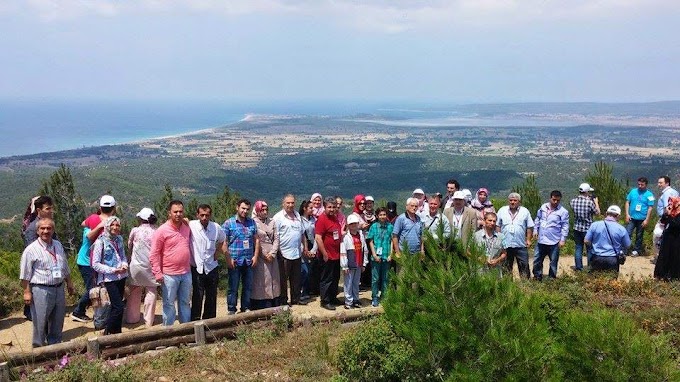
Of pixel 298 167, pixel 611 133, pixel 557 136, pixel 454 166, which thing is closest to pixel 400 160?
pixel 454 166

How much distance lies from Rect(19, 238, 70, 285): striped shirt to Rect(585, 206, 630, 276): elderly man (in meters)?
6.26

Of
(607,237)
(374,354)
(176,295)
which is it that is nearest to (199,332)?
(176,295)

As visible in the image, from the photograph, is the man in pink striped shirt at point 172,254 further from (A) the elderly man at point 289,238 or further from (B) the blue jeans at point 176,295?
(A) the elderly man at point 289,238

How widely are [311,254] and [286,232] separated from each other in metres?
0.52

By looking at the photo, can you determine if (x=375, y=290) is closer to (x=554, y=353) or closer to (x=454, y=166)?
(x=554, y=353)

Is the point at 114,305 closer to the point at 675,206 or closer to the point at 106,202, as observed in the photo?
the point at 106,202

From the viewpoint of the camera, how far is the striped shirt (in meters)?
5.12

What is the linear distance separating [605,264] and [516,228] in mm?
1213

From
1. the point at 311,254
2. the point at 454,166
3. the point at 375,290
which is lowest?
the point at 454,166

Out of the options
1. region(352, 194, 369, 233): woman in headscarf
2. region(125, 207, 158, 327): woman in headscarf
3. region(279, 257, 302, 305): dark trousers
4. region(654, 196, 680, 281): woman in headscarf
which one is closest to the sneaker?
region(125, 207, 158, 327): woman in headscarf

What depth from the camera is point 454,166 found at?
99688mm

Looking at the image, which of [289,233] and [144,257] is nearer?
[144,257]

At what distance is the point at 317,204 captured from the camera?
751 cm

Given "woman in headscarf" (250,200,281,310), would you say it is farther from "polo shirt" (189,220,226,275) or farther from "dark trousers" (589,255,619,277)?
"dark trousers" (589,255,619,277)
